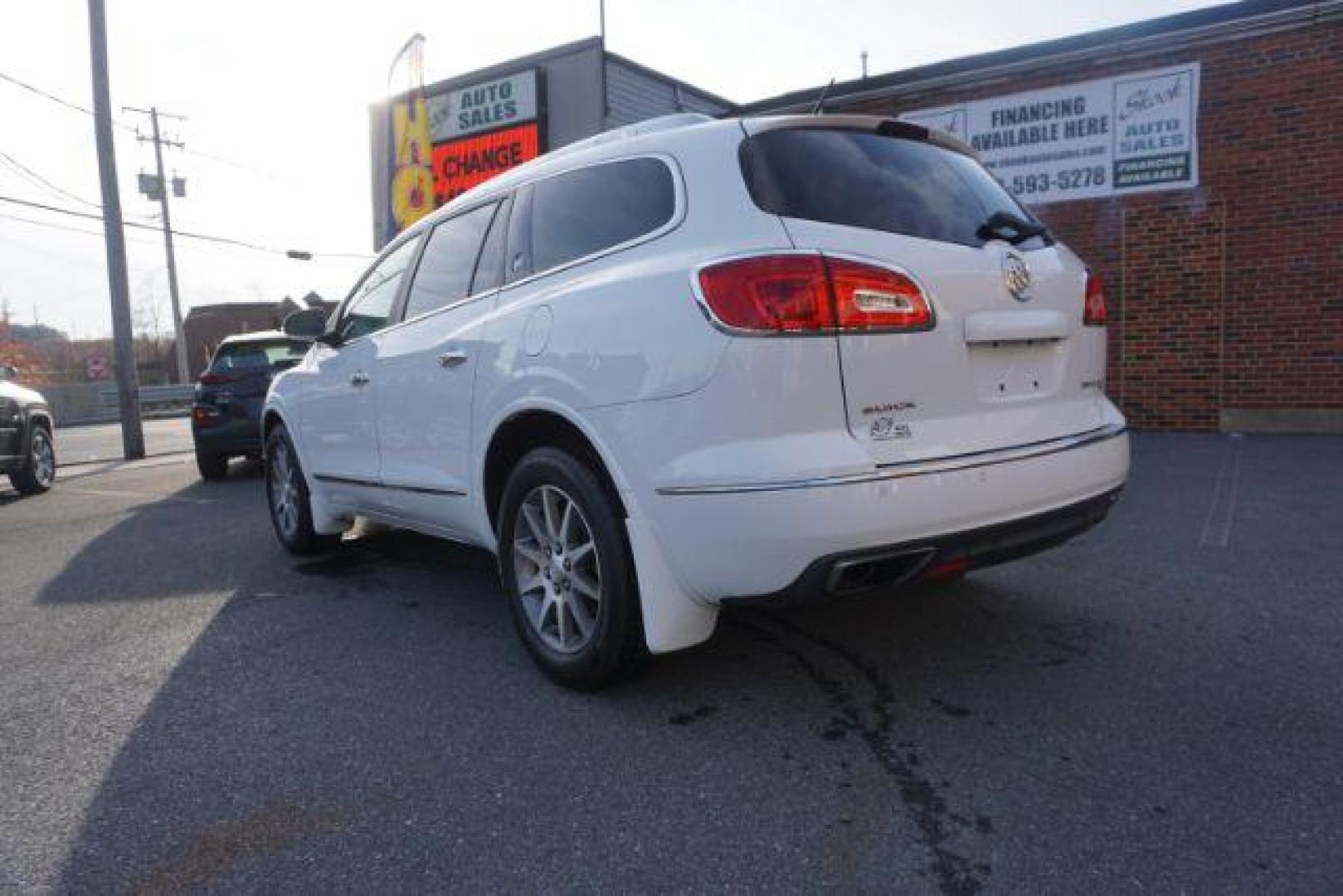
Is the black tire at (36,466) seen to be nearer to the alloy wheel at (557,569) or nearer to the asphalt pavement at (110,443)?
the asphalt pavement at (110,443)

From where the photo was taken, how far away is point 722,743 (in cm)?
263

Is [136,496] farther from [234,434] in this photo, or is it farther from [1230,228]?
[1230,228]

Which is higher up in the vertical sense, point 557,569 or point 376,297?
point 376,297

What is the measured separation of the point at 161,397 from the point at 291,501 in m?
34.8

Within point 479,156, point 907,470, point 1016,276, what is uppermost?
point 479,156

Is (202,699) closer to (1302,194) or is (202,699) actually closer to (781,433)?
(781,433)

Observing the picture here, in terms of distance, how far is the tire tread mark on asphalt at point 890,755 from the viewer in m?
1.97

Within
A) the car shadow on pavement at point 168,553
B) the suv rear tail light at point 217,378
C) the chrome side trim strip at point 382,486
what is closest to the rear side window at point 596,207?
the chrome side trim strip at point 382,486

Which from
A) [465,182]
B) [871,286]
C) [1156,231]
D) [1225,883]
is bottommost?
[1225,883]

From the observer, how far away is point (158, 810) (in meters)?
2.39

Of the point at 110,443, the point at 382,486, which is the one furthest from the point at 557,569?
the point at 110,443

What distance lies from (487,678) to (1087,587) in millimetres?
2610

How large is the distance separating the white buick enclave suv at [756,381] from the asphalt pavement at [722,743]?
455mm

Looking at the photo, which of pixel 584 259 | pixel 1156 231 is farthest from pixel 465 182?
pixel 584 259
